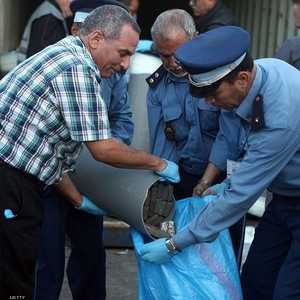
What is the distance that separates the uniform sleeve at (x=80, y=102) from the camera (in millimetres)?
3037

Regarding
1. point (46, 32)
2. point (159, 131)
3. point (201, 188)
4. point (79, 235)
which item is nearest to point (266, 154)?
point (201, 188)

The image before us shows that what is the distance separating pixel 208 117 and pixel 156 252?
791 millimetres

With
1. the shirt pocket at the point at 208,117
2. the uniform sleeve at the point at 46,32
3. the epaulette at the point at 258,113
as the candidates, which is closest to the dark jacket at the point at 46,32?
the uniform sleeve at the point at 46,32

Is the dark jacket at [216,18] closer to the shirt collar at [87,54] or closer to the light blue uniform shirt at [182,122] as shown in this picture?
the light blue uniform shirt at [182,122]

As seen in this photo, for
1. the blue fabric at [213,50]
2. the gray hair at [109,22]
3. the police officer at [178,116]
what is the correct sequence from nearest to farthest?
1. the blue fabric at [213,50]
2. the gray hair at [109,22]
3. the police officer at [178,116]

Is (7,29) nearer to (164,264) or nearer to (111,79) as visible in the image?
(111,79)

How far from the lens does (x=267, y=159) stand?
292 centimetres

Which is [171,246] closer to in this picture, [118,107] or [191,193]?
[191,193]

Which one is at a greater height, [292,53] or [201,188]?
[292,53]

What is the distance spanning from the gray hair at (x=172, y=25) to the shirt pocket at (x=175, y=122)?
1.16ft

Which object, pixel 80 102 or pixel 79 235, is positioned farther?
pixel 79 235

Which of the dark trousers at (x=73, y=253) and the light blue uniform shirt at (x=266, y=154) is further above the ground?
the light blue uniform shirt at (x=266, y=154)

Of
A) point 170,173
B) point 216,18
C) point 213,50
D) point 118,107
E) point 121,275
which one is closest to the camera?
point 213,50

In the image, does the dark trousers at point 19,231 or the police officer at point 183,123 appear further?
the police officer at point 183,123
